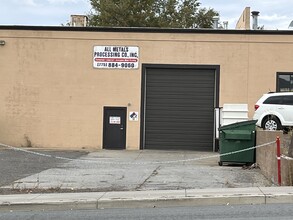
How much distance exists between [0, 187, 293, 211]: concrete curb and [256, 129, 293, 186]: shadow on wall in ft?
4.17

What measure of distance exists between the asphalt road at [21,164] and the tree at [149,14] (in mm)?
30325

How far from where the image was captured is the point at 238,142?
55.4 ft

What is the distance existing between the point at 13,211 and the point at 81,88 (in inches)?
644

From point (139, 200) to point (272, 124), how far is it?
1247 cm

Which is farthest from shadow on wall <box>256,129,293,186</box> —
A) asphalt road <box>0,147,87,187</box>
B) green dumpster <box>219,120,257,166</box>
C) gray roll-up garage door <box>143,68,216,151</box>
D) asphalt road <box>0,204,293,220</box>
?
gray roll-up garage door <box>143,68,216,151</box>

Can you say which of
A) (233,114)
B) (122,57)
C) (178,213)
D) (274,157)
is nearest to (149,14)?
(122,57)

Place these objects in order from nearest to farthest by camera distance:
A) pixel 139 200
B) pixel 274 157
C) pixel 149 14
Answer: pixel 139 200 → pixel 274 157 → pixel 149 14

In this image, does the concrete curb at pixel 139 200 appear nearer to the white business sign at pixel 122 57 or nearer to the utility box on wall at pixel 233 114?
the utility box on wall at pixel 233 114

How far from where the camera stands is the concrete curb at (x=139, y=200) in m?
9.73

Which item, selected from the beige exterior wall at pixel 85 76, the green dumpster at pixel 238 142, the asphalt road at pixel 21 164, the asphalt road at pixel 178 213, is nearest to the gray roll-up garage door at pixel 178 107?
the beige exterior wall at pixel 85 76

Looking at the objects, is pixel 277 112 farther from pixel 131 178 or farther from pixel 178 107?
pixel 131 178

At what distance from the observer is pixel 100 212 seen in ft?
30.4

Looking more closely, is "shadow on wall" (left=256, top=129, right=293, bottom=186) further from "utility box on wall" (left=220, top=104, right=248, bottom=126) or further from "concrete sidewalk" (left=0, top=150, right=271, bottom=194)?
"utility box on wall" (left=220, top=104, right=248, bottom=126)

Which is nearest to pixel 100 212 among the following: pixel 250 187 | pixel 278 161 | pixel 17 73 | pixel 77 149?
pixel 250 187
